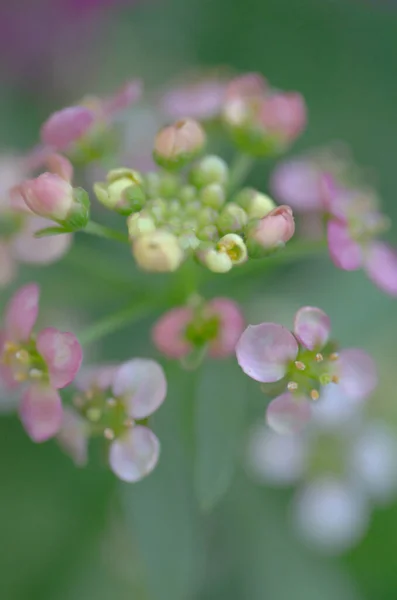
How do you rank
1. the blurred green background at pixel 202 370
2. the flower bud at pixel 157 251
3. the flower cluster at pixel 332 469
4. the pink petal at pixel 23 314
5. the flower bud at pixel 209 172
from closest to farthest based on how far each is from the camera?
the flower bud at pixel 157 251
the pink petal at pixel 23 314
the flower bud at pixel 209 172
the blurred green background at pixel 202 370
the flower cluster at pixel 332 469

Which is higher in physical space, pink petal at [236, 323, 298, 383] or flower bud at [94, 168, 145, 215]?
flower bud at [94, 168, 145, 215]

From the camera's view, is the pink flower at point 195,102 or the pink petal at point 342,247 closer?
the pink petal at point 342,247

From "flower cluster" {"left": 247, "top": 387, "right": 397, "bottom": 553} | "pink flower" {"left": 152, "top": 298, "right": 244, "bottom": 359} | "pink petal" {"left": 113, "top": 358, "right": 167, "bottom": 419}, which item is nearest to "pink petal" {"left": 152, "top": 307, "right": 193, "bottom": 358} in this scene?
"pink flower" {"left": 152, "top": 298, "right": 244, "bottom": 359}

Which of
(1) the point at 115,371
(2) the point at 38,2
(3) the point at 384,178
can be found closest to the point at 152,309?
(1) the point at 115,371

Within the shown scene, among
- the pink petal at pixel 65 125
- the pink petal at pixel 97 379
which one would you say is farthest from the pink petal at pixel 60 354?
the pink petal at pixel 65 125

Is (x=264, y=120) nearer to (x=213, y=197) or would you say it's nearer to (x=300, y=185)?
(x=300, y=185)

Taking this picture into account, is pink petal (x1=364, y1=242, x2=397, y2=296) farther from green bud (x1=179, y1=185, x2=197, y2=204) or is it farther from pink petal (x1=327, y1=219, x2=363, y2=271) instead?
green bud (x1=179, y1=185, x2=197, y2=204)

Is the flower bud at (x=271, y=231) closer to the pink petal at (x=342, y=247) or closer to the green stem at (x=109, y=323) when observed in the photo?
the pink petal at (x=342, y=247)
